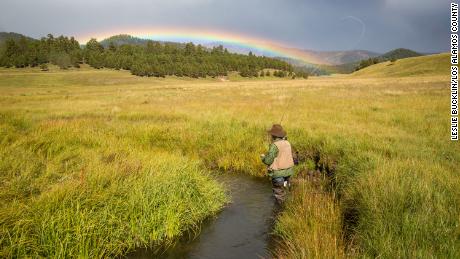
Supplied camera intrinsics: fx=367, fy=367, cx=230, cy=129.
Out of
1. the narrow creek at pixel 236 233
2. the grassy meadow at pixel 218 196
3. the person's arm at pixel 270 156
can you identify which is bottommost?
the narrow creek at pixel 236 233

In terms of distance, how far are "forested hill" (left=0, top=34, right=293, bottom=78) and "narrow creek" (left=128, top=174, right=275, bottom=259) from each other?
435 feet

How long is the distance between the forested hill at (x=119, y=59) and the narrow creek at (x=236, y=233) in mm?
132706

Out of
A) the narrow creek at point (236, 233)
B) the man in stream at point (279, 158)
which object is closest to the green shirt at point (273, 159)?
the man in stream at point (279, 158)

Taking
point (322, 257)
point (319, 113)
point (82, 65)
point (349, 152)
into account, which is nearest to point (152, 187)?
point (322, 257)

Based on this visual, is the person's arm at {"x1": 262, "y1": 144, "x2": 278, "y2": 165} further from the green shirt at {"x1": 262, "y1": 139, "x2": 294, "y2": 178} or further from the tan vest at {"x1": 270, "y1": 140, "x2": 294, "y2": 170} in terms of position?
the tan vest at {"x1": 270, "y1": 140, "x2": 294, "y2": 170}

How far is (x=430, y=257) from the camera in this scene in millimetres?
4457

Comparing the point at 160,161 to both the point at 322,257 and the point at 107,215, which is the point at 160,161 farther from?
the point at 322,257

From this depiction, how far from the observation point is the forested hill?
136875 millimetres

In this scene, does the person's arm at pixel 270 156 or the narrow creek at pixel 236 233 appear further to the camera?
the person's arm at pixel 270 156

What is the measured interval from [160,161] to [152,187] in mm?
1504

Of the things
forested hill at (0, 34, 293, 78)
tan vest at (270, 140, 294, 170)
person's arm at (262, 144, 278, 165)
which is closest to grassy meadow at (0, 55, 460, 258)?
tan vest at (270, 140, 294, 170)

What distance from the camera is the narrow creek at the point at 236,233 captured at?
725 centimetres

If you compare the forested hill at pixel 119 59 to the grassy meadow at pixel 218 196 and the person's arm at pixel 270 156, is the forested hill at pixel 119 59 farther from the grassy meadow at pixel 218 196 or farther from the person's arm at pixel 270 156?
the person's arm at pixel 270 156

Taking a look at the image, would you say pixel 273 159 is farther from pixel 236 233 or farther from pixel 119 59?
pixel 119 59
